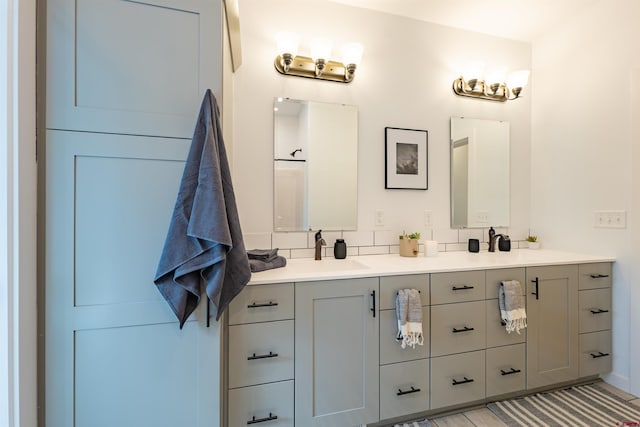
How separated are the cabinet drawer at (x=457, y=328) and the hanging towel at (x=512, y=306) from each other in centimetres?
12

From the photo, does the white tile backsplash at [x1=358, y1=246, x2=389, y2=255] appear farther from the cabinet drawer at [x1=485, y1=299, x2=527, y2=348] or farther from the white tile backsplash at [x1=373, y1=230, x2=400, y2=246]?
the cabinet drawer at [x1=485, y1=299, x2=527, y2=348]

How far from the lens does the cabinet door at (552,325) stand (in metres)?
1.82

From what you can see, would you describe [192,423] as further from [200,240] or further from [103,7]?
[103,7]

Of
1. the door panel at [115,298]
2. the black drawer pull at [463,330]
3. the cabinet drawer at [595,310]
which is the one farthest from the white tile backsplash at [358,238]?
the cabinet drawer at [595,310]

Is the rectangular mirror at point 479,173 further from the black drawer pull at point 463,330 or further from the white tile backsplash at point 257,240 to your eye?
the white tile backsplash at point 257,240

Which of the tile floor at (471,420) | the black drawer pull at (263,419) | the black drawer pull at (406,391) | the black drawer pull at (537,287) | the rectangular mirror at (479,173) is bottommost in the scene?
the tile floor at (471,420)

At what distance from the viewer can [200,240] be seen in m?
1.07

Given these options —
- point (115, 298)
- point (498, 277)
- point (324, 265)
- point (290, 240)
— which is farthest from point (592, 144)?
point (115, 298)

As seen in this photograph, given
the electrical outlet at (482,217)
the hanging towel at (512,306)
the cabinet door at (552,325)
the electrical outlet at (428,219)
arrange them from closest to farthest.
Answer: the hanging towel at (512,306)
the cabinet door at (552,325)
the electrical outlet at (428,219)
the electrical outlet at (482,217)

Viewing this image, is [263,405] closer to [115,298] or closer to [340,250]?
[115,298]

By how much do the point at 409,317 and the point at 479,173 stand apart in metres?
1.50

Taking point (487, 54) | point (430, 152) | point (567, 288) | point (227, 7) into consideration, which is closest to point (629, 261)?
point (567, 288)

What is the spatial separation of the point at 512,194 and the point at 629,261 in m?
0.85
